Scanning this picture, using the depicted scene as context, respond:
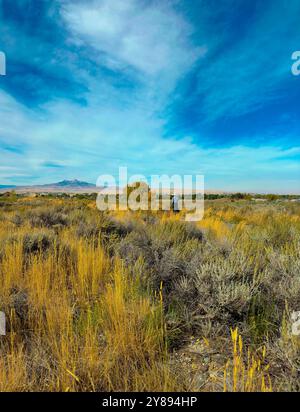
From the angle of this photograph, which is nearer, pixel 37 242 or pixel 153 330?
pixel 153 330

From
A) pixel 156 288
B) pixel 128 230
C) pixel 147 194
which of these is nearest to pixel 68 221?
pixel 128 230

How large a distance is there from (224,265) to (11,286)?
2.49 metres

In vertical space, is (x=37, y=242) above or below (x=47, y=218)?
below

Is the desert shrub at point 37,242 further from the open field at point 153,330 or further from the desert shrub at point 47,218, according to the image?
the desert shrub at point 47,218

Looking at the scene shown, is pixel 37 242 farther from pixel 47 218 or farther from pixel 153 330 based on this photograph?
pixel 47 218

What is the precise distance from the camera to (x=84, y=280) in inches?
115

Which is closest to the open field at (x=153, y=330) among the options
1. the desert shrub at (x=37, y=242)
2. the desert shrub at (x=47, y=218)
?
the desert shrub at (x=37, y=242)

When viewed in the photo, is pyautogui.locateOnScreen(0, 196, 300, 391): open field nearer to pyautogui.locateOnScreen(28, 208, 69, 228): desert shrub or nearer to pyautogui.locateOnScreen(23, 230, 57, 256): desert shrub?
pyautogui.locateOnScreen(23, 230, 57, 256): desert shrub

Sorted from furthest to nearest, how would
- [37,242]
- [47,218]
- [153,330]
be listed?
[47,218] → [37,242] → [153,330]

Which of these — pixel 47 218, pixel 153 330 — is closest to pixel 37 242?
pixel 153 330

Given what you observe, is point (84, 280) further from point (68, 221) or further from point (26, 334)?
point (68, 221)

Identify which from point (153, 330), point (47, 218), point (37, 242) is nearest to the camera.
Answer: point (153, 330)

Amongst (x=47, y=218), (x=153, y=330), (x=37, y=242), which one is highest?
(x=47, y=218)

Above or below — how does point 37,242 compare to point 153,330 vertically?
above
